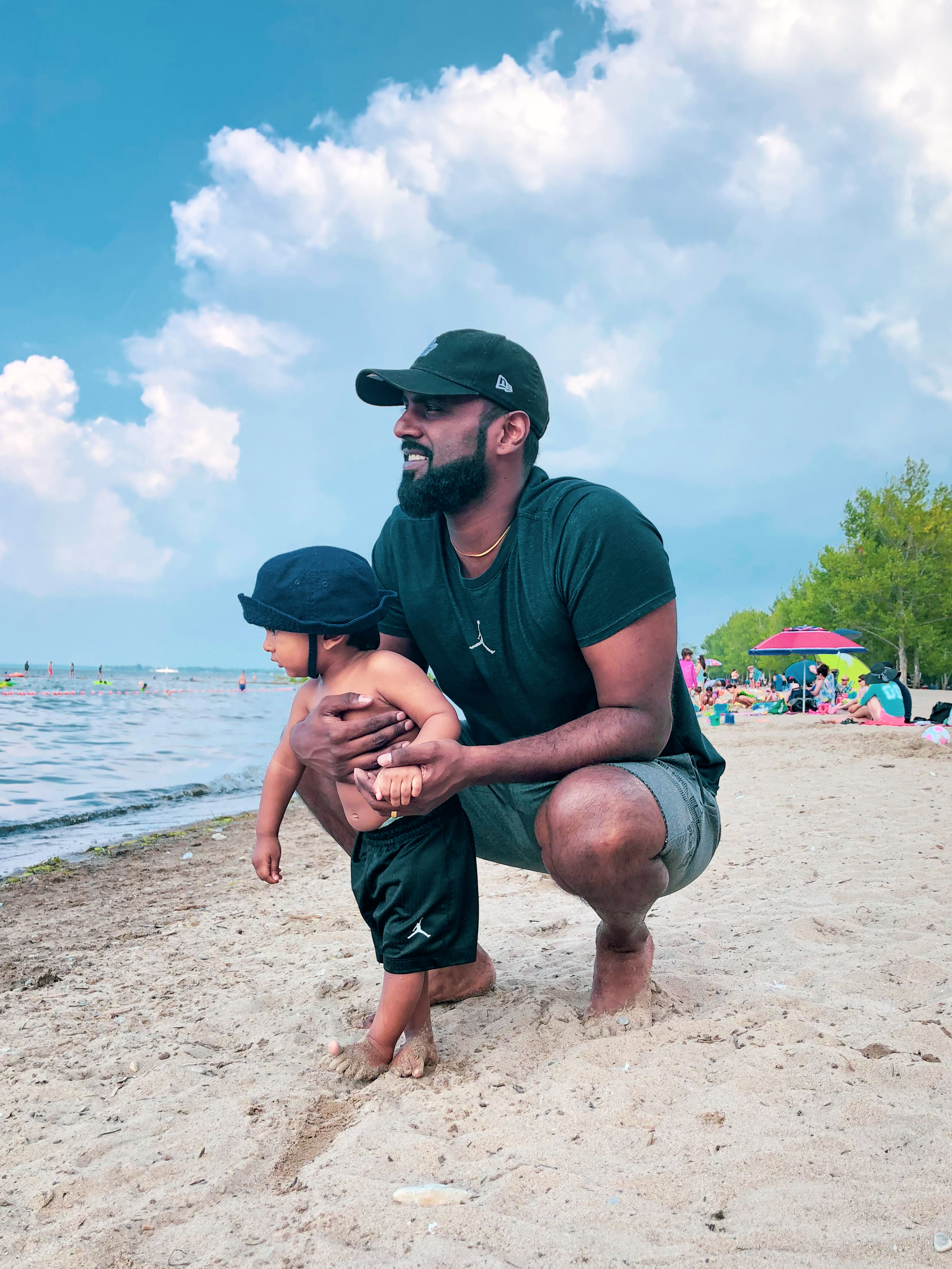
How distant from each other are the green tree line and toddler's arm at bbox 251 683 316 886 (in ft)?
125

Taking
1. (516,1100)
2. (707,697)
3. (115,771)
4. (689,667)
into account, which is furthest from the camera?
(707,697)

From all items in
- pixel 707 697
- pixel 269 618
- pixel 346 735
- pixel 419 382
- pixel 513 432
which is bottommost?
pixel 707 697

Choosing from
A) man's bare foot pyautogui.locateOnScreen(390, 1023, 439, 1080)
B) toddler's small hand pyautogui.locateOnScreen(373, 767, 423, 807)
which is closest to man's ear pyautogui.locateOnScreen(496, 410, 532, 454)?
toddler's small hand pyautogui.locateOnScreen(373, 767, 423, 807)

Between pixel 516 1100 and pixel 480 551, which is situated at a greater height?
pixel 480 551

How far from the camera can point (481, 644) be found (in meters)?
2.72

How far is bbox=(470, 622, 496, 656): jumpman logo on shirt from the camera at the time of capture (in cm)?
271

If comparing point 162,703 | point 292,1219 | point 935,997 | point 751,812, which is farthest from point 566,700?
point 162,703

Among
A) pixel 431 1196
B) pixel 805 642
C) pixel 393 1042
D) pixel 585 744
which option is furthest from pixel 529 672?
pixel 805 642

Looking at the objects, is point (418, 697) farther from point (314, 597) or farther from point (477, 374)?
point (477, 374)

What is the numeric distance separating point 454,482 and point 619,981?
1.58 meters

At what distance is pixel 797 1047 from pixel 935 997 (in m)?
0.61

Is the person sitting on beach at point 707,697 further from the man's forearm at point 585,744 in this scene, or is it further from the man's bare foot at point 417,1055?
the man's bare foot at point 417,1055

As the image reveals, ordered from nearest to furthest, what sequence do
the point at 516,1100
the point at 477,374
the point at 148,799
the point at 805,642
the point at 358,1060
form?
1. the point at 516,1100
2. the point at 358,1060
3. the point at 477,374
4. the point at 148,799
5. the point at 805,642

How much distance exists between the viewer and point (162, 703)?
33.0 m
